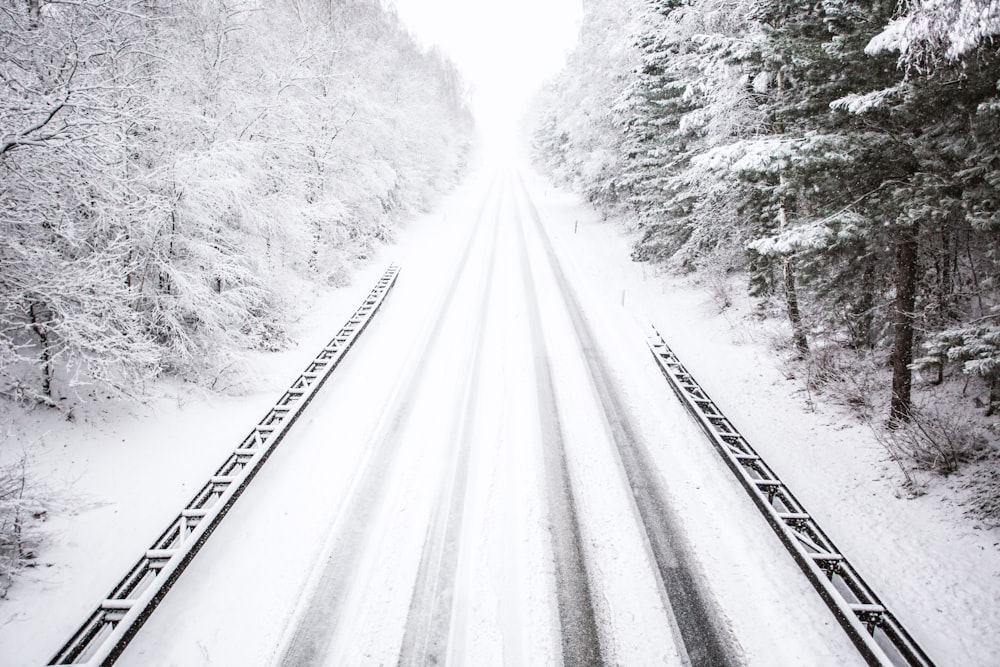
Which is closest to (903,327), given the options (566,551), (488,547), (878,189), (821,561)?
(878,189)

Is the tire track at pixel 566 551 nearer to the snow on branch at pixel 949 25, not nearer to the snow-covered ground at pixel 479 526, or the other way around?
the snow-covered ground at pixel 479 526

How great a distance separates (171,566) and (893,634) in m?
8.40

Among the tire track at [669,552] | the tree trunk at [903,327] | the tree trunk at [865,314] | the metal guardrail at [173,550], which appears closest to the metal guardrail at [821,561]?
the tire track at [669,552]

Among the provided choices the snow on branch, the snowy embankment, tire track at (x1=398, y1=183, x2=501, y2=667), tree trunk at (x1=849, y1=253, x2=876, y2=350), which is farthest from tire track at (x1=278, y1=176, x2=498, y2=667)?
tree trunk at (x1=849, y1=253, x2=876, y2=350)

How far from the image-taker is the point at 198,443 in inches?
344

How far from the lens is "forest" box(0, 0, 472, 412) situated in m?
6.92

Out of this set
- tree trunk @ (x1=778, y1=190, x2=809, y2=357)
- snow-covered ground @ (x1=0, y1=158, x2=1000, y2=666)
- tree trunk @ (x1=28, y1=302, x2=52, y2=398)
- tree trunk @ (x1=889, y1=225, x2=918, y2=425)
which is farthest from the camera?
tree trunk @ (x1=778, y1=190, x2=809, y2=357)

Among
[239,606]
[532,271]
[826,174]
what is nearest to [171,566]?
[239,606]

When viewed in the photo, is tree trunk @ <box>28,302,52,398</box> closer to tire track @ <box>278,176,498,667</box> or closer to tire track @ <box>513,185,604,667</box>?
tire track @ <box>278,176,498,667</box>

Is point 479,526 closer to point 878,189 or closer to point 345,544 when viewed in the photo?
point 345,544

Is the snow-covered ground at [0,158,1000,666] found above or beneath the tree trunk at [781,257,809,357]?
beneath

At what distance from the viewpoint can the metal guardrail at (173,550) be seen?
15.6ft

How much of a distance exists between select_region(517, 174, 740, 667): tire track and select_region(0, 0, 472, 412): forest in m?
8.72

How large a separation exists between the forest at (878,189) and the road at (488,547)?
3772mm
